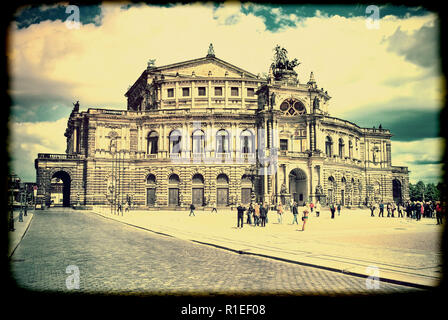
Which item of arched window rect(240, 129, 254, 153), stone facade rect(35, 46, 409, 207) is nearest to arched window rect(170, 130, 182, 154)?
stone facade rect(35, 46, 409, 207)

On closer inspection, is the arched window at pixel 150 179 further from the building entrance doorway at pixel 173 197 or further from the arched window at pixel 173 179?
the building entrance doorway at pixel 173 197

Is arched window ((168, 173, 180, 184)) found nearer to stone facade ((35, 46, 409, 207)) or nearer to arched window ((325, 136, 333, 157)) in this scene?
stone facade ((35, 46, 409, 207))

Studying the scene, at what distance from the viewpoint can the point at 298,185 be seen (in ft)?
182

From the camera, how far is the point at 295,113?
187ft

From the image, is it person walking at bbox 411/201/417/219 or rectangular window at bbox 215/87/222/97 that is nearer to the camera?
person walking at bbox 411/201/417/219

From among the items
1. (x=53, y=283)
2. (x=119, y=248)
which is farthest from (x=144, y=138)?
(x=53, y=283)

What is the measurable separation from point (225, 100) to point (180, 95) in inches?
308

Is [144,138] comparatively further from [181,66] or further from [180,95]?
[181,66]

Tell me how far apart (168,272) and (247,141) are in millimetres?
45445

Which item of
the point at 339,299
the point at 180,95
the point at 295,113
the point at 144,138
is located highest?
the point at 180,95

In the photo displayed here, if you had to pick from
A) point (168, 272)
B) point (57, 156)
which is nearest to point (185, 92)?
point (57, 156)

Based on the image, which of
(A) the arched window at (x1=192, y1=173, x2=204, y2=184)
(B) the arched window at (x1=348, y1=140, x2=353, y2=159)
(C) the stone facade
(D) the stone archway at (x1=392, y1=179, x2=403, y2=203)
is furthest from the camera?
(D) the stone archway at (x1=392, y1=179, x2=403, y2=203)

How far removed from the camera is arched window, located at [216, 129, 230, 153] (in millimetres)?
54438

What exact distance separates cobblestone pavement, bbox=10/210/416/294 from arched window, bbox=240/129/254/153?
40.1 m
